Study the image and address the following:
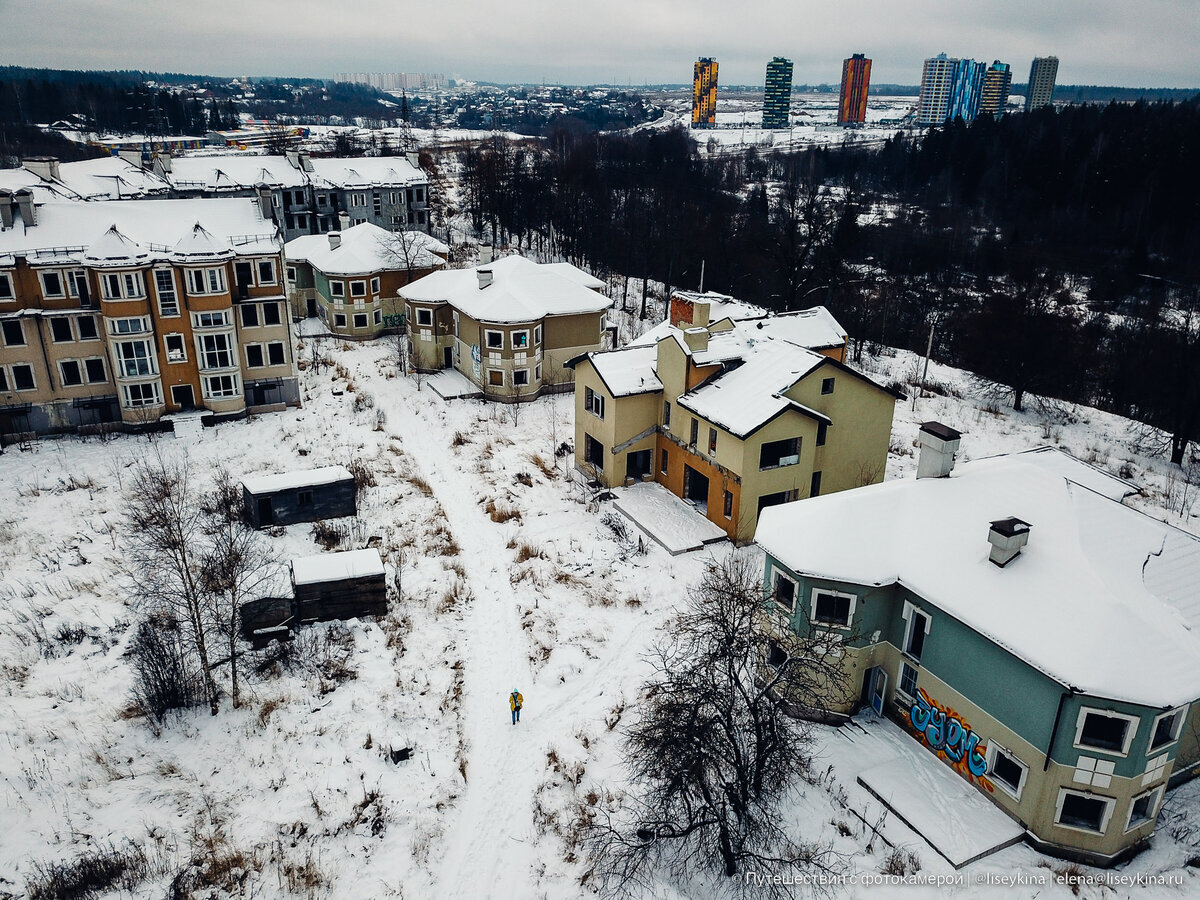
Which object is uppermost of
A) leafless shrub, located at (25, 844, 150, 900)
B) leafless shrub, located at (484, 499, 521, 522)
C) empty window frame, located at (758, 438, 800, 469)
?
empty window frame, located at (758, 438, 800, 469)

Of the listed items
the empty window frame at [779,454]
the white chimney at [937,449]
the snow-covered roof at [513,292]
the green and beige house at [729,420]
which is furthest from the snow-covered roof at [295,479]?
the white chimney at [937,449]

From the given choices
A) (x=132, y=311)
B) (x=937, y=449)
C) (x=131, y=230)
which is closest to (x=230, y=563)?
(x=937, y=449)

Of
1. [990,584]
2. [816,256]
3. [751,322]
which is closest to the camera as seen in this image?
[990,584]

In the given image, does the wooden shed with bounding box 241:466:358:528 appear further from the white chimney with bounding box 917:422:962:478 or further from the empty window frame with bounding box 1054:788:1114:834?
the empty window frame with bounding box 1054:788:1114:834

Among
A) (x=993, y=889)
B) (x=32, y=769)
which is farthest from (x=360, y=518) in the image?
(x=993, y=889)

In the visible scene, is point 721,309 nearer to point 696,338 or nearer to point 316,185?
point 696,338

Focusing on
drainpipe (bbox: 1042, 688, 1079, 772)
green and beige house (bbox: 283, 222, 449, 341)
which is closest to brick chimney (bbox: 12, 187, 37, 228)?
green and beige house (bbox: 283, 222, 449, 341)

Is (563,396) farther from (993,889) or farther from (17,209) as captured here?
(993,889)
